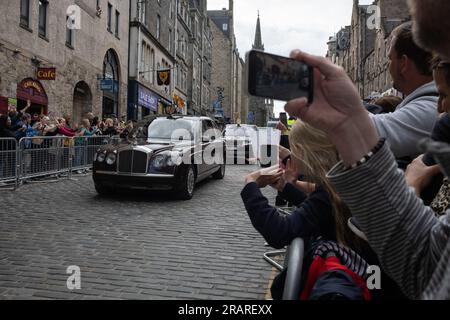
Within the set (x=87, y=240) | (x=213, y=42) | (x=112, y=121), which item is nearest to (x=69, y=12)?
(x=112, y=121)

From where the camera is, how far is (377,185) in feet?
3.76

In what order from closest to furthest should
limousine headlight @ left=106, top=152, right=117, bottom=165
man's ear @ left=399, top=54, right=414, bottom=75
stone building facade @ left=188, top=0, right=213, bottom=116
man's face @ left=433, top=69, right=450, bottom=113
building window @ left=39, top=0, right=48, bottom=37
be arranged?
1. man's face @ left=433, top=69, right=450, bottom=113
2. man's ear @ left=399, top=54, right=414, bottom=75
3. limousine headlight @ left=106, top=152, right=117, bottom=165
4. building window @ left=39, top=0, right=48, bottom=37
5. stone building facade @ left=188, top=0, right=213, bottom=116

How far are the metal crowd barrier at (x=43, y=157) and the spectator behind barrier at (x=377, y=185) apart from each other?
979 centimetres

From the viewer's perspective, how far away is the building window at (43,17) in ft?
57.5

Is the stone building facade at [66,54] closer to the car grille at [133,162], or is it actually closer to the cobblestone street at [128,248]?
the car grille at [133,162]

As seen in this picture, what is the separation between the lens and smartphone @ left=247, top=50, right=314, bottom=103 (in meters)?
1.09

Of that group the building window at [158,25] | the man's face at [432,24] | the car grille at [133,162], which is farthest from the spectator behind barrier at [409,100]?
→ the building window at [158,25]

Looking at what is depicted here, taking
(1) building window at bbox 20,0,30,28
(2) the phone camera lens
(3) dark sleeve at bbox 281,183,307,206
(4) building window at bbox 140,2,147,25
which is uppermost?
Answer: (4) building window at bbox 140,2,147,25

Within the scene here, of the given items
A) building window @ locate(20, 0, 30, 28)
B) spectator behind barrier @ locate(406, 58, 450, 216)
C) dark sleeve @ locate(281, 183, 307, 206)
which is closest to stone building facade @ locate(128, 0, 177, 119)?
building window @ locate(20, 0, 30, 28)

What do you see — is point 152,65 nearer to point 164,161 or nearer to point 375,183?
point 164,161

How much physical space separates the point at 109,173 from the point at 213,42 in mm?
74845

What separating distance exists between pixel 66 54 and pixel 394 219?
20522mm

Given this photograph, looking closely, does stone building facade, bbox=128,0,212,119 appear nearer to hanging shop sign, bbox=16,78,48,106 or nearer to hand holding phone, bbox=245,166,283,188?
hanging shop sign, bbox=16,78,48,106
